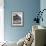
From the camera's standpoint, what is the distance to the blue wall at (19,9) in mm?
5727

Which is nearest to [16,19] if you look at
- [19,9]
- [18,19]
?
[18,19]

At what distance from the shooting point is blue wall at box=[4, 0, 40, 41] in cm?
573

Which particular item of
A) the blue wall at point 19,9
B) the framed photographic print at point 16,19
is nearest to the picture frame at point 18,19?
the framed photographic print at point 16,19

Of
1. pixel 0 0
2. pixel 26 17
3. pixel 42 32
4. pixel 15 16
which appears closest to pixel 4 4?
pixel 0 0

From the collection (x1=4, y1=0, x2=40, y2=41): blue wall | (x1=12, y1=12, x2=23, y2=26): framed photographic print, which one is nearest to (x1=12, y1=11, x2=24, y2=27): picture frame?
(x1=12, y1=12, x2=23, y2=26): framed photographic print

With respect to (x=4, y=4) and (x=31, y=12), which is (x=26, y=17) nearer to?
(x=31, y=12)

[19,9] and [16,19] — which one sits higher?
[19,9]

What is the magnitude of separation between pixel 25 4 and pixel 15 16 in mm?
665

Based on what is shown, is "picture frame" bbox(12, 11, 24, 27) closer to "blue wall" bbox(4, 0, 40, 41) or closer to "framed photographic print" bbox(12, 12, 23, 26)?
"framed photographic print" bbox(12, 12, 23, 26)

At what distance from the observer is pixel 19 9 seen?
18.9 feet

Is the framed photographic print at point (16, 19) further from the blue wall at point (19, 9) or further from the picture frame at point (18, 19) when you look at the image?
the blue wall at point (19, 9)

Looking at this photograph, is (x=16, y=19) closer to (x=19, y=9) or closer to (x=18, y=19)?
(x=18, y=19)

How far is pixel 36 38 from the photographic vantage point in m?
2.67

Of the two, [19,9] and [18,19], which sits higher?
[19,9]
